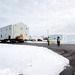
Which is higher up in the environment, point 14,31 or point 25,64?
point 14,31

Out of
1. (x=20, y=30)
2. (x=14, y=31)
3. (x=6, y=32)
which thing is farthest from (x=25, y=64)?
(x=6, y=32)

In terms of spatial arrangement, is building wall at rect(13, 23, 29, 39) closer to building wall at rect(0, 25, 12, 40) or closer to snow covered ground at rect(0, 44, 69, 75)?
building wall at rect(0, 25, 12, 40)

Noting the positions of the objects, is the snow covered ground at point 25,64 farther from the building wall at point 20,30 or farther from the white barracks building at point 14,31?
the building wall at point 20,30

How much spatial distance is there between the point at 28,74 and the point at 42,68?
1.22m

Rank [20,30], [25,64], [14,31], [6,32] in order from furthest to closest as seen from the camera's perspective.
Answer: [20,30]
[6,32]
[14,31]
[25,64]

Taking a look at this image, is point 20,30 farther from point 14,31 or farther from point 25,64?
point 25,64

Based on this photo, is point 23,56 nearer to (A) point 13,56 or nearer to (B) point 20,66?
(A) point 13,56

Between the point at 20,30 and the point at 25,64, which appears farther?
the point at 20,30

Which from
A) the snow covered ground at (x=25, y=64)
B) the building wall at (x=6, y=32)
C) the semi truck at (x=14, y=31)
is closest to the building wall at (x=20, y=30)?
the semi truck at (x=14, y=31)

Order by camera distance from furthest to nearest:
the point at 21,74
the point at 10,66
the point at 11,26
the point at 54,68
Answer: the point at 11,26
the point at 54,68
the point at 10,66
the point at 21,74

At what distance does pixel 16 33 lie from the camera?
180ft

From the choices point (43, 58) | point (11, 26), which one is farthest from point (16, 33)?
point (43, 58)

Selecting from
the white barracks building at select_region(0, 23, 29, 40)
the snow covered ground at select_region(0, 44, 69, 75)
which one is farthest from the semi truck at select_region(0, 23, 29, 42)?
the snow covered ground at select_region(0, 44, 69, 75)

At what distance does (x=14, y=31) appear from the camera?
54.1 m
